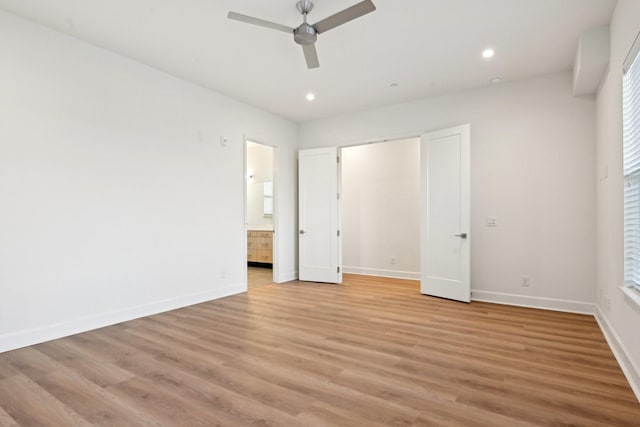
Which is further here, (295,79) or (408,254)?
(408,254)

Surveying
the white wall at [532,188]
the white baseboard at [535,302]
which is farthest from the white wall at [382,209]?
the white baseboard at [535,302]

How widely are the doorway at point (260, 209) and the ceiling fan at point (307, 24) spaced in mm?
4708

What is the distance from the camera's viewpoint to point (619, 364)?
257 centimetres

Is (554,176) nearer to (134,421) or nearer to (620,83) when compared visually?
(620,83)

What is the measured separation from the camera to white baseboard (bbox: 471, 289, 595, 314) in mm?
4055

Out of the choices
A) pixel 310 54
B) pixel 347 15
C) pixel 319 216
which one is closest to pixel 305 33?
pixel 310 54

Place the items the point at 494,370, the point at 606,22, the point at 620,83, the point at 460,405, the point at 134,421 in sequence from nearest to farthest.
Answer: the point at 134,421
the point at 460,405
the point at 494,370
the point at 620,83
the point at 606,22

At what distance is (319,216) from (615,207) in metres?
4.03

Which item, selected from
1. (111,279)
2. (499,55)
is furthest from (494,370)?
(111,279)

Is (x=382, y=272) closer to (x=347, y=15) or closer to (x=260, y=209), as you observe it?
(x=260, y=209)

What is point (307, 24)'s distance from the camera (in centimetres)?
285

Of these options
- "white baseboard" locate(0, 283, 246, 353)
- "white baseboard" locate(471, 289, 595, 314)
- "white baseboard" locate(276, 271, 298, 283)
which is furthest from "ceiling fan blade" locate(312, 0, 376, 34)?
"white baseboard" locate(276, 271, 298, 283)

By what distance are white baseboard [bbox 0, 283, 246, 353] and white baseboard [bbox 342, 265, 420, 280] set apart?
9.52 feet

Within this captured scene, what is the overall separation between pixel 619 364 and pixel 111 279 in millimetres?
4657
